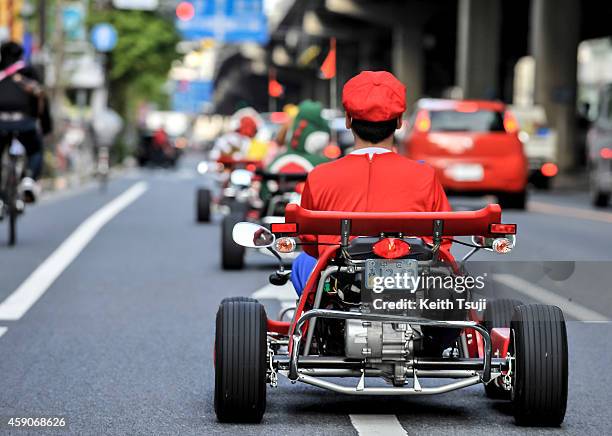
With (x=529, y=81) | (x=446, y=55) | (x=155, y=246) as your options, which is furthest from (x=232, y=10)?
(x=529, y=81)

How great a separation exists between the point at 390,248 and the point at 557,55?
4154 centimetres

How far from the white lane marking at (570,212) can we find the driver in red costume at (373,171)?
17321 millimetres

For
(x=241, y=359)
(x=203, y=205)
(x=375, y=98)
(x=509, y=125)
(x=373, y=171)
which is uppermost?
(x=375, y=98)

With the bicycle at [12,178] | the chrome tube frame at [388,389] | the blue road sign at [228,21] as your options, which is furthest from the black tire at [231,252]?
the blue road sign at [228,21]

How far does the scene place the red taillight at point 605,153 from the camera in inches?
1017

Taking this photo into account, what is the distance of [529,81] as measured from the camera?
477 feet

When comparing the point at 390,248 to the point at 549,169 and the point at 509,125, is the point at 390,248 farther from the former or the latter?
the point at 549,169

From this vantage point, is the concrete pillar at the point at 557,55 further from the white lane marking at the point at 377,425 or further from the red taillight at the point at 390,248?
the red taillight at the point at 390,248

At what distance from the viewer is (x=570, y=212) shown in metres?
26.2

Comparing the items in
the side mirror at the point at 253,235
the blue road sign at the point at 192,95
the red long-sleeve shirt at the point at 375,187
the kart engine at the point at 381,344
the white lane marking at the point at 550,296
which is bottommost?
the blue road sign at the point at 192,95

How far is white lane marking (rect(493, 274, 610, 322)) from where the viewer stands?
5.82 meters

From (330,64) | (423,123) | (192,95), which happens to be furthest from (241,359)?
(192,95)

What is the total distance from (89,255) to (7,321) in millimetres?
5763

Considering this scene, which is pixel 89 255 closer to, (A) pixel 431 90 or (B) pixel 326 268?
(B) pixel 326 268
